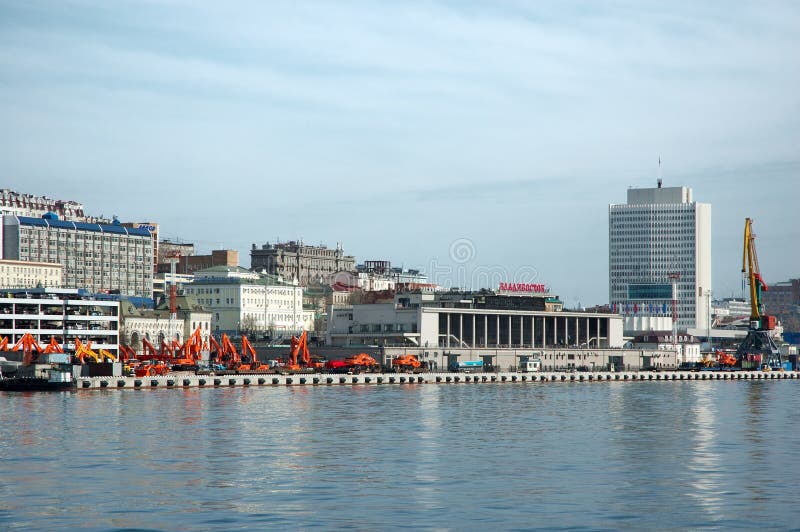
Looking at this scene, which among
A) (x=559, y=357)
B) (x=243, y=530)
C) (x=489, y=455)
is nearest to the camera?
(x=243, y=530)

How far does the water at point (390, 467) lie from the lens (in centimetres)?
4184

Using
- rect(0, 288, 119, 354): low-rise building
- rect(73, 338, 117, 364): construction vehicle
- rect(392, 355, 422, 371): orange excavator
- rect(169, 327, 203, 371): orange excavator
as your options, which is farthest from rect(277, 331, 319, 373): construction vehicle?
rect(0, 288, 119, 354): low-rise building

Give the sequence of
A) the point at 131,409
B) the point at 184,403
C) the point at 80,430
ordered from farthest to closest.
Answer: the point at 184,403 → the point at 131,409 → the point at 80,430

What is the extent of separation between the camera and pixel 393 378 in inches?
5773

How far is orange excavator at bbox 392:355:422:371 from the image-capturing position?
163 metres

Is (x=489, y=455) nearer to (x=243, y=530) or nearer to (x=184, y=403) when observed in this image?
(x=243, y=530)

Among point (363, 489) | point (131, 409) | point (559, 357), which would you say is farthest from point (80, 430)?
point (559, 357)

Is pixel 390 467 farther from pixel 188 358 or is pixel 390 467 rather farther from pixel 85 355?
pixel 188 358

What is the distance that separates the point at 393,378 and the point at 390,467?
92748mm

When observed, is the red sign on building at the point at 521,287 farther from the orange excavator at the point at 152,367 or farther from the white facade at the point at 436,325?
the orange excavator at the point at 152,367

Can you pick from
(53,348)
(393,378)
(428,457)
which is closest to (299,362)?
(393,378)

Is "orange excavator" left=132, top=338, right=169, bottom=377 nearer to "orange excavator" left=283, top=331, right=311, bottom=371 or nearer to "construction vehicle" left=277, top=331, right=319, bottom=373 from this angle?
"construction vehicle" left=277, top=331, right=319, bottom=373

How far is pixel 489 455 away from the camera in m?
58.7

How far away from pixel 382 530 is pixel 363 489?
323 inches
